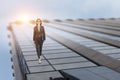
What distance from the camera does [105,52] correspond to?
22781 millimetres

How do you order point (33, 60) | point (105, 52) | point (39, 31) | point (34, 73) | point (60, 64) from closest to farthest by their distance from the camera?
point (39, 31), point (34, 73), point (60, 64), point (33, 60), point (105, 52)

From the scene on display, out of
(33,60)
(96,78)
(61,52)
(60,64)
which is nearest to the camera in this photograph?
(96,78)

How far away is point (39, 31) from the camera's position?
16109mm


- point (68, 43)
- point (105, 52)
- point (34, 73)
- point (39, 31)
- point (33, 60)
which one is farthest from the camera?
point (68, 43)

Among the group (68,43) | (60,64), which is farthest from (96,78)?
(68,43)

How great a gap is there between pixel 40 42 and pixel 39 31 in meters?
0.67

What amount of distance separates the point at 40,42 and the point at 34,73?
216cm

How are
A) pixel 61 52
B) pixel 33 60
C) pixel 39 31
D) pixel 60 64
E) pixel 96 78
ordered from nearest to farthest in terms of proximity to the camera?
1. pixel 96 78
2. pixel 39 31
3. pixel 60 64
4. pixel 33 60
5. pixel 61 52

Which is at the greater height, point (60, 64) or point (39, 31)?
point (39, 31)

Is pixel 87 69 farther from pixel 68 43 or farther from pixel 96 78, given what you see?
pixel 68 43

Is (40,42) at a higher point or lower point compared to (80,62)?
higher

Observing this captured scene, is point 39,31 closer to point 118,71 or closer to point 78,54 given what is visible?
point 118,71

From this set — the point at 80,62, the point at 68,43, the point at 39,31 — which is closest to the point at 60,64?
the point at 80,62

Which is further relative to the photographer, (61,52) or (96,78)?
(61,52)
